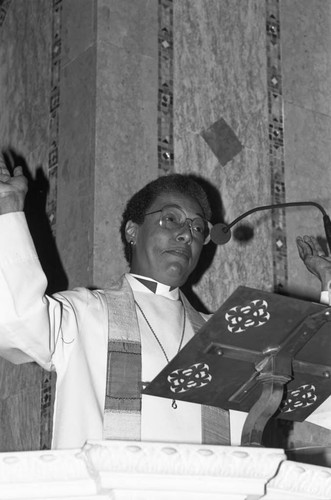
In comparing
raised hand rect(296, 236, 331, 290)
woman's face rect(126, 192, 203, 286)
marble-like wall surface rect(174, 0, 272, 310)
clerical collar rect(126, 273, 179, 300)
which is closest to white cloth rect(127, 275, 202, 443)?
clerical collar rect(126, 273, 179, 300)

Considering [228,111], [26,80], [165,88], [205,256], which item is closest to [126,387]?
[205,256]

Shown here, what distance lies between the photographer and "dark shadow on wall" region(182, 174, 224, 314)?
20.9 ft

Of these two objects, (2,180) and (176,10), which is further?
(176,10)

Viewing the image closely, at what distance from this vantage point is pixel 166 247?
191 inches

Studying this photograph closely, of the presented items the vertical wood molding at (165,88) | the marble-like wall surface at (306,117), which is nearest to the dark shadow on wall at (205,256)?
the vertical wood molding at (165,88)

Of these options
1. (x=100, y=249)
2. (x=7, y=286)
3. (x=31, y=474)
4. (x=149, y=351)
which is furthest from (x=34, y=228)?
(x=31, y=474)

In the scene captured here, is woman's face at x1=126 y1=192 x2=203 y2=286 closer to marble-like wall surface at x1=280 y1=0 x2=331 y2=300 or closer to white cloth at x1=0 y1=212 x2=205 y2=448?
white cloth at x1=0 y1=212 x2=205 y2=448

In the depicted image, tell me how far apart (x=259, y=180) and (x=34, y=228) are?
153 centimetres

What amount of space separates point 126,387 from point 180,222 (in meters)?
0.84

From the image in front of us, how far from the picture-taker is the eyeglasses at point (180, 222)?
4.84 meters

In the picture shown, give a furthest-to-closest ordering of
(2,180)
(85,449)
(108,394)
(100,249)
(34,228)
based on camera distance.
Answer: (34,228) < (100,249) < (108,394) < (2,180) < (85,449)

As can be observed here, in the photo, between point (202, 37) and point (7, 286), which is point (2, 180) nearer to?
point (7, 286)

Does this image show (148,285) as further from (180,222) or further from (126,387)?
(126,387)

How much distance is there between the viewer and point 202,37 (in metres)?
7.10
